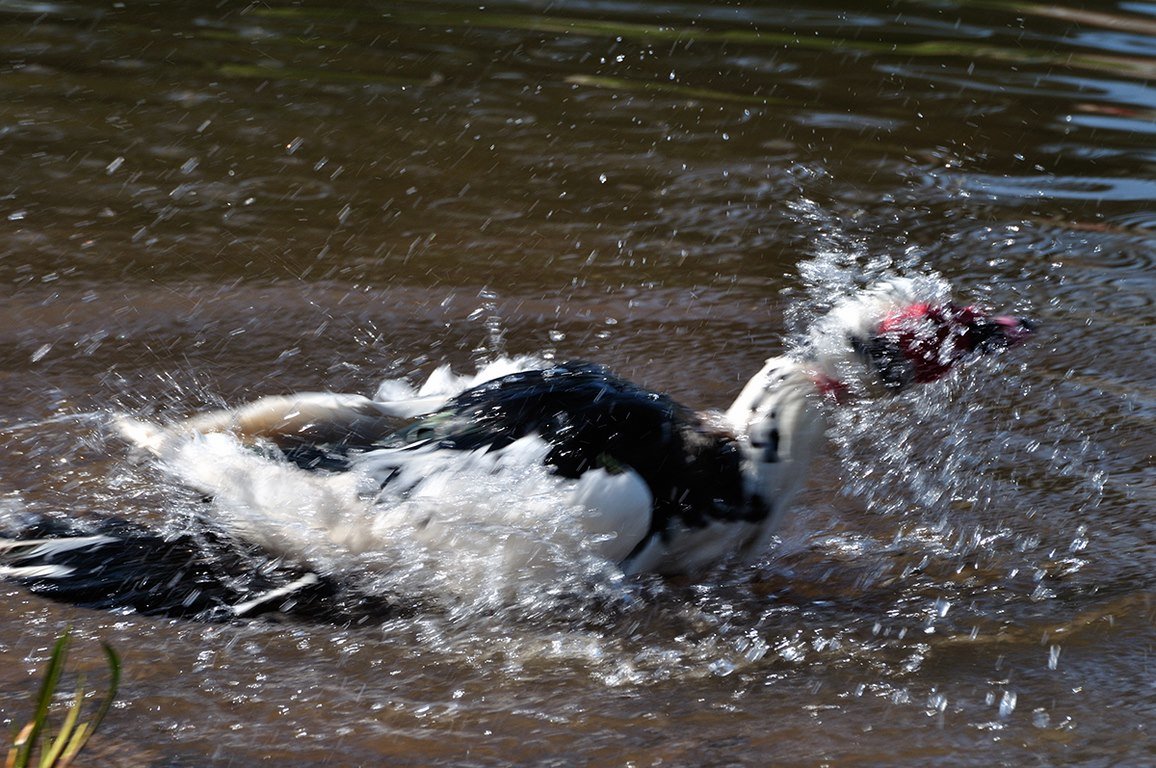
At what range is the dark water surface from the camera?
8.99ft

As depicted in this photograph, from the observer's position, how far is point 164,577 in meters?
3.09

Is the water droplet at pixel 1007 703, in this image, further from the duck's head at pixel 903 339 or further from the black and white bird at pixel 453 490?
the duck's head at pixel 903 339

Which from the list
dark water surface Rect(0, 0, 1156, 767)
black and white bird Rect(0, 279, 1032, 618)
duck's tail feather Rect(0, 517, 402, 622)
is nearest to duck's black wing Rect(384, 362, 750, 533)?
black and white bird Rect(0, 279, 1032, 618)

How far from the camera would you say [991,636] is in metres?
3.03

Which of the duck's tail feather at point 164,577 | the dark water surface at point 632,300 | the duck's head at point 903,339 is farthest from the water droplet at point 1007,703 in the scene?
the duck's tail feather at point 164,577

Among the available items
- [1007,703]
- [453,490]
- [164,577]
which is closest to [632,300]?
[453,490]

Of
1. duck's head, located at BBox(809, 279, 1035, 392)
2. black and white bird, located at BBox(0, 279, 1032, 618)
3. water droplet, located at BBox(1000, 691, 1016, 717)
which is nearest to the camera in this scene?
water droplet, located at BBox(1000, 691, 1016, 717)

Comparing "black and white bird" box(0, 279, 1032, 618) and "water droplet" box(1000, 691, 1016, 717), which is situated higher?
"black and white bird" box(0, 279, 1032, 618)

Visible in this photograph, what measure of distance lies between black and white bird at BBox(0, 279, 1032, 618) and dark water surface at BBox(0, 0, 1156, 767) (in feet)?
0.42

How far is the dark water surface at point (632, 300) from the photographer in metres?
2.74

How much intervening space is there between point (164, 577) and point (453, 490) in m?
0.66

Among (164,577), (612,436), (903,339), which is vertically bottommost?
(164,577)

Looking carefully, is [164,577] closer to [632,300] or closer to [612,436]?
[612,436]

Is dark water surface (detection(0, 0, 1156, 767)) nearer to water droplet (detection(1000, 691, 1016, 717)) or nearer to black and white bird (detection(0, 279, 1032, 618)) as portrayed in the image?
water droplet (detection(1000, 691, 1016, 717))
